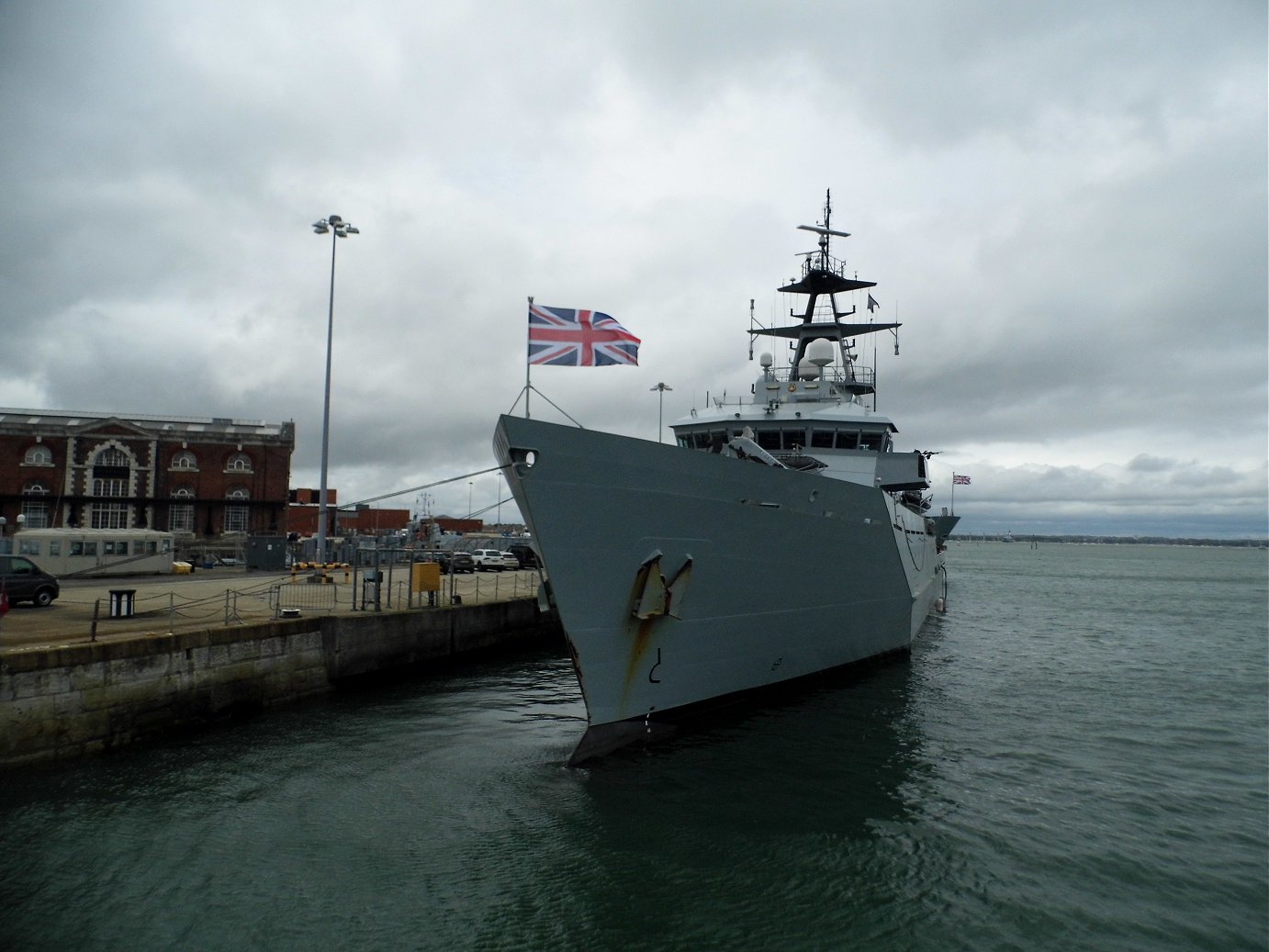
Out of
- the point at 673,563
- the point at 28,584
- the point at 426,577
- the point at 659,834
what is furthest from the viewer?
the point at 426,577

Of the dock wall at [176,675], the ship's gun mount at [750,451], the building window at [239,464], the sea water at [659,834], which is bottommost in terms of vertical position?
the sea water at [659,834]

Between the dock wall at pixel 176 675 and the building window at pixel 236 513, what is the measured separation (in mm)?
28059

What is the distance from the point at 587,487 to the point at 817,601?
6.05m

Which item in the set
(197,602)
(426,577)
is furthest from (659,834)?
(426,577)

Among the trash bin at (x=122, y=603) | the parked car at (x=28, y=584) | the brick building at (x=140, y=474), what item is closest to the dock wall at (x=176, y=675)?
the trash bin at (x=122, y=603)

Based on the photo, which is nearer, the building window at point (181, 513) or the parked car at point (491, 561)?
the parked car at point (491, 561)

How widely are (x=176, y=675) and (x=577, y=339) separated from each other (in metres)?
8.17

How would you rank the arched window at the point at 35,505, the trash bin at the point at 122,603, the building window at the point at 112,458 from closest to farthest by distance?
the trash bin at the point at 122,603 → the arched window at the point at 35,505 → the building window at the point at 112,458

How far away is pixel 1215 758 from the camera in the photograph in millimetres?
11203

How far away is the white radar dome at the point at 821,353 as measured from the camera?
17484 millimetres

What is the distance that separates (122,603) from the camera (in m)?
13.7

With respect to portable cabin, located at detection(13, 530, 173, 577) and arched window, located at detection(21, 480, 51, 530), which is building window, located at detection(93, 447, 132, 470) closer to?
arched window, located at detection(21, 480, 51, 530)

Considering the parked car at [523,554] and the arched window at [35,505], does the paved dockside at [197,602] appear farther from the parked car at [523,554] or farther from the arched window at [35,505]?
the arched window at [35,505]

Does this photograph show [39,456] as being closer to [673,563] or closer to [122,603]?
[122,603]
